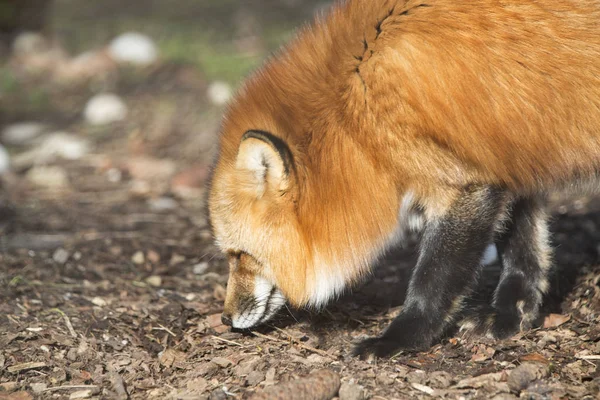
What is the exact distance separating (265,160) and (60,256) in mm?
2668

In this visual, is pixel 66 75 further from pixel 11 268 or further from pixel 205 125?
pixel 11 268

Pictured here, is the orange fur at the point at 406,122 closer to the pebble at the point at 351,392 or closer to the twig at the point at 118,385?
the pebble at the point at 351,392

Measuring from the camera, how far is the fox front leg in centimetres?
392

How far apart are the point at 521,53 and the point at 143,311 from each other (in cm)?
289

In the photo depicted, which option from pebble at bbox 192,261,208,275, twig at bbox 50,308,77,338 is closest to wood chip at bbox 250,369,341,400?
twig at bbox 50,308,77,338

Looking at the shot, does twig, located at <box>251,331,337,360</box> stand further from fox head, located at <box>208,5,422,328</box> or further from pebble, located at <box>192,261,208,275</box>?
pebble, located at <box>192,261,208,275</box>

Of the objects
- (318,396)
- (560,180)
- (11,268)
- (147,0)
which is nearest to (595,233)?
(560,180)

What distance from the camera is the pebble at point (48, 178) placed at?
24.3ft

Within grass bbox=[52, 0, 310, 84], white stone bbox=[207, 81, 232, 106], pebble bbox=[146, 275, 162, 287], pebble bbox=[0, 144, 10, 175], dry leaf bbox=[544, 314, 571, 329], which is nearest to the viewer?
dry leaf bbox=[544, 314, 571, 329]

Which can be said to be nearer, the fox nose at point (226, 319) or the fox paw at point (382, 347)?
the fox paw at point (382, 347)

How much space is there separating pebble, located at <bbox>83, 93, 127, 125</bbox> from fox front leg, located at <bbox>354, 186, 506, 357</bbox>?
19.6ft

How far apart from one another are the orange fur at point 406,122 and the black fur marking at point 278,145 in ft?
0.22

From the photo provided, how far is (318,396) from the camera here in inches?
137

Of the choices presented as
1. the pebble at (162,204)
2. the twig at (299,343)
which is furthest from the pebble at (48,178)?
the twig at (299,343)
